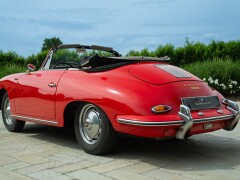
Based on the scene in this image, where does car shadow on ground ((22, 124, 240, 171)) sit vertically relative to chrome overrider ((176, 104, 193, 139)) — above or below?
below

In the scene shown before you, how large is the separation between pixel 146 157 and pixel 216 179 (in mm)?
1110

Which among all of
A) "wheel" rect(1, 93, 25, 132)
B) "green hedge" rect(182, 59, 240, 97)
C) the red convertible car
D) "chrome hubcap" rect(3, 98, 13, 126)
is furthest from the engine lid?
"green hedge" rect(182, 59, 240, 97)

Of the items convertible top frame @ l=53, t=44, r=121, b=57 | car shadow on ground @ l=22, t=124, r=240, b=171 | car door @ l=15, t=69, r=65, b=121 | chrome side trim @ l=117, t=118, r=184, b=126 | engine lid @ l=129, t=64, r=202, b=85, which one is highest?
convertible top frame @ l=53, t=44, r=121, b=57

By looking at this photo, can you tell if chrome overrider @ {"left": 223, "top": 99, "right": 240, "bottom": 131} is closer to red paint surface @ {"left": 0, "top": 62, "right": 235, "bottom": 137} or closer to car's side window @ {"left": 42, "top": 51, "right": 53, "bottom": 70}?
red paint surface @ {"left": 0, "top": 62, "right": 235, "bottom": 137}

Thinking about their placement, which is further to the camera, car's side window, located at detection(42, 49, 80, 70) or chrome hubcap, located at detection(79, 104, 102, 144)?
car's side window, located at detection(42, 49, 80, 70)

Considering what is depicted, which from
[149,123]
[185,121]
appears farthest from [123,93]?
[185,121]

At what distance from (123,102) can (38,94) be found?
1.75 m

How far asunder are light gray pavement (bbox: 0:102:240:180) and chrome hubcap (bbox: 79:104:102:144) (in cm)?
24

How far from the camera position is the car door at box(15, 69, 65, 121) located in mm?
5507

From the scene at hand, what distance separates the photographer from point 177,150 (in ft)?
17.2

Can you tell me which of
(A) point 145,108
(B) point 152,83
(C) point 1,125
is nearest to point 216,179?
(A) point 145,108

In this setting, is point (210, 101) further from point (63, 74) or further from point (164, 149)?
point (63, 74)

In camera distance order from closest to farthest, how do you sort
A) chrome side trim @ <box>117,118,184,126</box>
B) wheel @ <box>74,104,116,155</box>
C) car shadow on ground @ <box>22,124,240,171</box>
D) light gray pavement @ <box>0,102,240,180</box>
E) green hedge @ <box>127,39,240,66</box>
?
1. light gray pavement @ <box>0,102,240,180</box>
2. chrome side trim @ <box>117,118,184,126</box>
3. car shadow on ground @ <box>22,124,240,171</box>
4. wheel @ <box>74,104,116,155</box>
5. green hedge @ <box>127,39,240,66</box>

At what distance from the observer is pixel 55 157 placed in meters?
4.89
